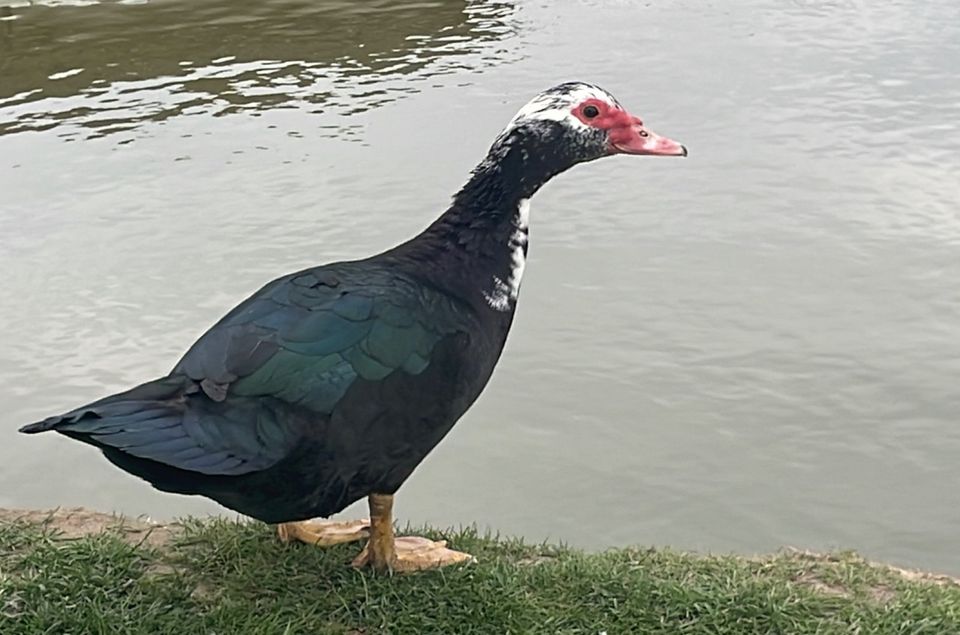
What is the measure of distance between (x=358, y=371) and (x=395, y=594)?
80 centimetres

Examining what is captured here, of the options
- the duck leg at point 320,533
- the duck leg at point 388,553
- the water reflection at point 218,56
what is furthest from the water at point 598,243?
the duck leg at point 388,553

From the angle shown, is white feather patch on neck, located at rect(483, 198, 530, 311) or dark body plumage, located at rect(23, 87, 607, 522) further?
white feather patch on neck, located at rect(483, 198, 530, 311)

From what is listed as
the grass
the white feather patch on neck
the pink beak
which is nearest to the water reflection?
the pink beak

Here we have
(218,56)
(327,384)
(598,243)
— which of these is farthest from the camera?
(218,56)

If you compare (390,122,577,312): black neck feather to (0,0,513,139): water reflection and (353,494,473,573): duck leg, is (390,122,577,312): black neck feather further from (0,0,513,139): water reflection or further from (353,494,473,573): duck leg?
(0,0,513,139): water reflection

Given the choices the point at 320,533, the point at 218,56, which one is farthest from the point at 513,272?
the point at 218,56

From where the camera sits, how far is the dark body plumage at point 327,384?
305 centimetres

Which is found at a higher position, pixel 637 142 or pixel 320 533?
pixel 637 142

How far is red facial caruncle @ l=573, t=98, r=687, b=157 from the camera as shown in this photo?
12.6 feet

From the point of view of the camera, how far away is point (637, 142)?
3.95 m

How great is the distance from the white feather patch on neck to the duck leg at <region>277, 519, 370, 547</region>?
927mm

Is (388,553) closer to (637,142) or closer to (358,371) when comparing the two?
(358,371)

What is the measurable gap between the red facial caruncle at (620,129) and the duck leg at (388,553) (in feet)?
4.46

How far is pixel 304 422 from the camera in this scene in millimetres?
3170
